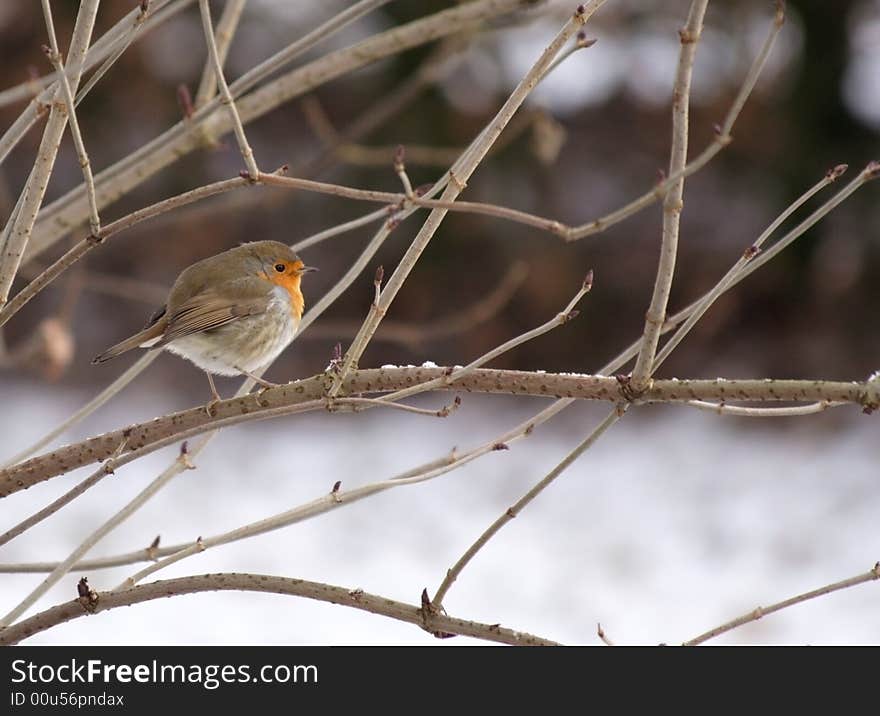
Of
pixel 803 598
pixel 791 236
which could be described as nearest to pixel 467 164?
pixel 791 236

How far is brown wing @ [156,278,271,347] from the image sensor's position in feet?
9.75

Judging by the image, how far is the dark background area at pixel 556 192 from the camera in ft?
26.0

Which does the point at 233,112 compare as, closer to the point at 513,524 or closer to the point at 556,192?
the point at 513,524

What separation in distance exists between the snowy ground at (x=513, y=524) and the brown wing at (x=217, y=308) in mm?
2114

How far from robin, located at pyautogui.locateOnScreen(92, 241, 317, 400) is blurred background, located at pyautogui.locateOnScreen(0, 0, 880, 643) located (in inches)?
111

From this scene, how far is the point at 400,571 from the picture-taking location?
5.71 meters

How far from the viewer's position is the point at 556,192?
8859 millimetres

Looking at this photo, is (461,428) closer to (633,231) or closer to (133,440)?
(633,231)

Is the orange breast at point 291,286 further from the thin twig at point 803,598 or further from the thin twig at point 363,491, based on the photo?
the thin twig at point 803,598

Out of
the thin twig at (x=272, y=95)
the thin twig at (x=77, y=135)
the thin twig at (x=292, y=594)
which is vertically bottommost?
the thin twig at (x=292, y=594)

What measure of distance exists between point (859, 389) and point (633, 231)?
22.4ft

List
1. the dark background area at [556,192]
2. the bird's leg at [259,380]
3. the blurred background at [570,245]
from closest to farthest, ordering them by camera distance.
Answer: the bird's leg at [259,380]
the blurred background at [570,245]
the dark background area at [556,192]

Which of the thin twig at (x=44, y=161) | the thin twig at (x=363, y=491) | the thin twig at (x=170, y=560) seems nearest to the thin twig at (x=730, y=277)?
the thin twig at (x=363, y=491)
